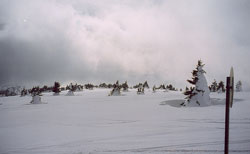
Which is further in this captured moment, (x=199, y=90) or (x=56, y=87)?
(x=56, y=87)

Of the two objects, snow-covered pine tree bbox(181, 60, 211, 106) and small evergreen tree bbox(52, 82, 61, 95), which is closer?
snow-covered pine tree bbox(181, 60, 211, 106)

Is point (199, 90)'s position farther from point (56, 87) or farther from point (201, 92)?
point (56, 87)

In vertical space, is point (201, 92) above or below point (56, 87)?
above


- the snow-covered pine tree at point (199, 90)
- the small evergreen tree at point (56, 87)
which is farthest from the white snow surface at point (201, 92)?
the small evergreen tree at point (56, 87)

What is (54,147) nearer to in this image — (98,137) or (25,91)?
(98,137)

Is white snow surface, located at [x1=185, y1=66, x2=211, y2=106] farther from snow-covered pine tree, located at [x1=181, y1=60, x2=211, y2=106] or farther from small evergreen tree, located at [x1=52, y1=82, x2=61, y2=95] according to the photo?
small evergreen tree, located at [x1=52, y1=82, x2=61, y2=95]

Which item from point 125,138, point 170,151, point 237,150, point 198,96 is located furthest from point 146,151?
point 198,96

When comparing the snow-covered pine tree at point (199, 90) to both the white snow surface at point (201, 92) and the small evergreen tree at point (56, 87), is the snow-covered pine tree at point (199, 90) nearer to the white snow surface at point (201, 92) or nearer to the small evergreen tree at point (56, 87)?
the white snow surface at point (201, 92)

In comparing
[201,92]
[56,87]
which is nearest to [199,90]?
[201,92]

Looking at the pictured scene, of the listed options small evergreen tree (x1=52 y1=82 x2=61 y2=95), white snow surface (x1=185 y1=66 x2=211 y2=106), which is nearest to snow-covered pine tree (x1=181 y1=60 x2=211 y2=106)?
white snow surface (x1=185 y1=66 x2=211 y2=106)

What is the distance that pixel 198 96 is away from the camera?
2803 cm

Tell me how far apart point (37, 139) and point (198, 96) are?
21430 millimetres

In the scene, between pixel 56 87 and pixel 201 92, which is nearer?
pixel 201 92

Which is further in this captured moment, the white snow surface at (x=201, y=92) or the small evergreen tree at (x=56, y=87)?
the small evergreen tree at (x=56, y=87)
